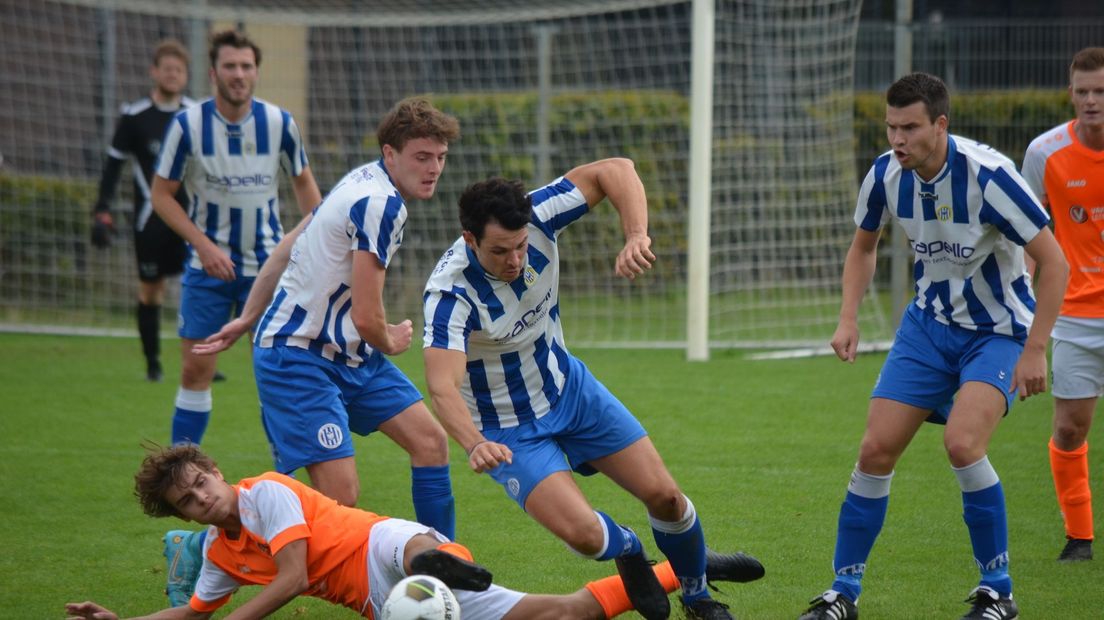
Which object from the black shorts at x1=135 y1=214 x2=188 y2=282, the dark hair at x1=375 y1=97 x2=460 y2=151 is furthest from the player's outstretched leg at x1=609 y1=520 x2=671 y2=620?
the black shorts at x1=135 y1=214 x2=188 y2=282

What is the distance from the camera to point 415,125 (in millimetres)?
4840

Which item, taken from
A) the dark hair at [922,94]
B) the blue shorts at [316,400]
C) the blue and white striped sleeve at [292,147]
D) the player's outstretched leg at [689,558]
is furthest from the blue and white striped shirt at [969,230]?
the blue and white striped sleeve at [292,147]

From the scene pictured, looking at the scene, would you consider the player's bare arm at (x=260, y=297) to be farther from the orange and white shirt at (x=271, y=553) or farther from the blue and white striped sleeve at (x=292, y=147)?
the blue and white striped sleeve at (x=292, y=147)

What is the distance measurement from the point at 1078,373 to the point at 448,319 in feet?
9.09

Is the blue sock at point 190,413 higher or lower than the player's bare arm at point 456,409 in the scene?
lower

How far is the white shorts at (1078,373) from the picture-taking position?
17.7 ft

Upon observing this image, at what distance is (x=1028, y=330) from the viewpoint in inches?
182

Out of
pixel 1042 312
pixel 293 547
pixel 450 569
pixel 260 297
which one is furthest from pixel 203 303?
pixel 1042 312

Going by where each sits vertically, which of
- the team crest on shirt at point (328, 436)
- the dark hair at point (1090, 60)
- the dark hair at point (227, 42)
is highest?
the dark hair at point (227, 42)

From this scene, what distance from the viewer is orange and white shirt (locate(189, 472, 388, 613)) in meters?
4.32

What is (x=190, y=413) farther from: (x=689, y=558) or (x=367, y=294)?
(x=689, y=558)

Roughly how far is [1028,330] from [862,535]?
0.94m

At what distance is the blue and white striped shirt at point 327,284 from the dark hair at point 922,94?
6.00ft

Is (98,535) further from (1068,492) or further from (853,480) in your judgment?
(1068,492)
